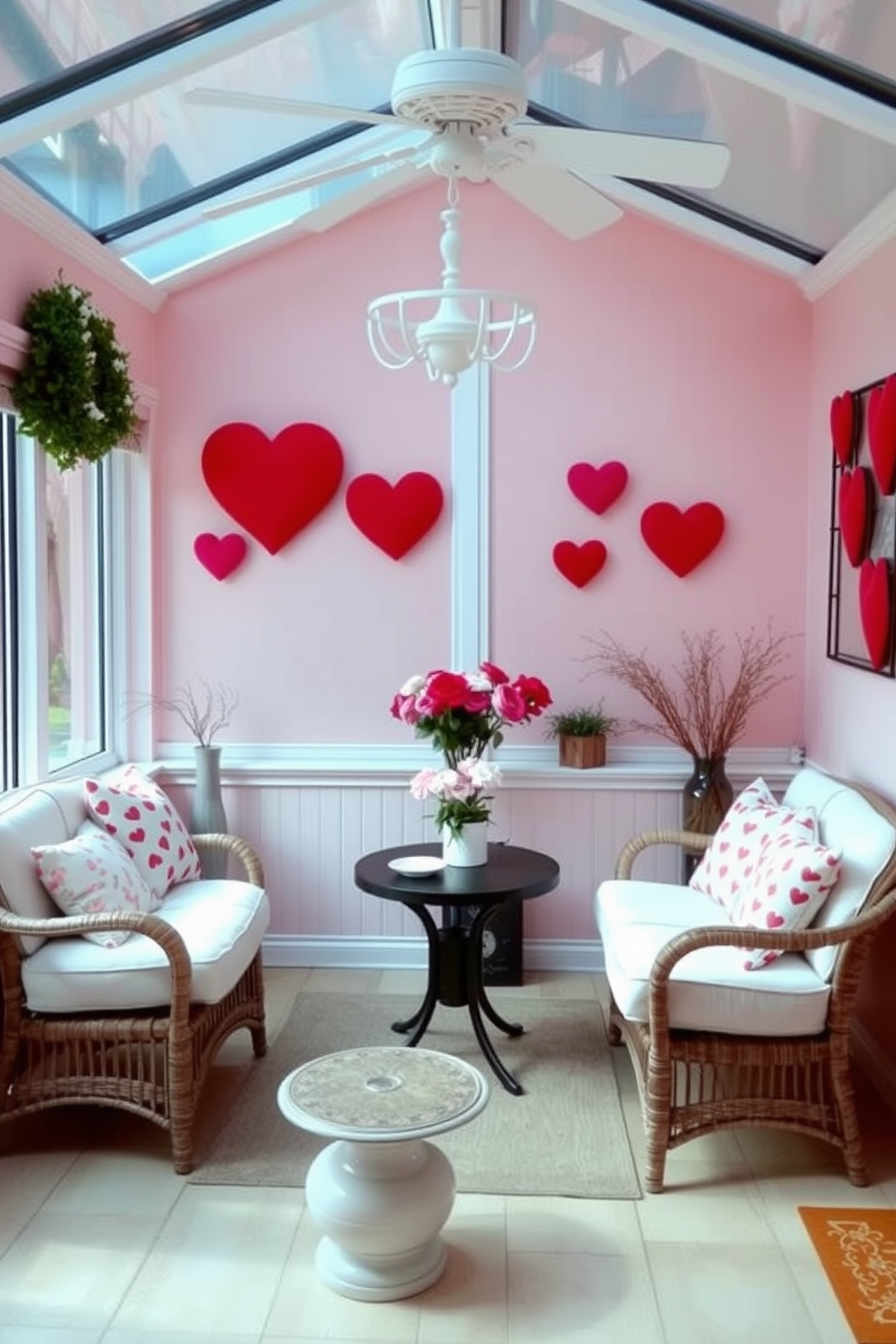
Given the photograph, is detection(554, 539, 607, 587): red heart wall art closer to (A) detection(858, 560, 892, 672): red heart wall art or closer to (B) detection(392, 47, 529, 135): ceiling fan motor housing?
(A) detection(858, 560, 892, 672): red heart wall art

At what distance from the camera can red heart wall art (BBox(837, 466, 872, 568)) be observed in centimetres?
388

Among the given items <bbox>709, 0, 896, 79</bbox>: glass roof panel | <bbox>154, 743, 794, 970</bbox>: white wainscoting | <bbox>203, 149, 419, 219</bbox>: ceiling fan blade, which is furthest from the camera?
<bbox>154, 743, 794, 970</bbox>: white wainscoting

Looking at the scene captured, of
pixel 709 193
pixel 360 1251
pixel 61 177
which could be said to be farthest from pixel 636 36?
pixel 360 1251

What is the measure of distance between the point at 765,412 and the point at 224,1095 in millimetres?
3020

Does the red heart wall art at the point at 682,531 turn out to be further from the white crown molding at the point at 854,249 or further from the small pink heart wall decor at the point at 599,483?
the white crown molding at the point at 854,249

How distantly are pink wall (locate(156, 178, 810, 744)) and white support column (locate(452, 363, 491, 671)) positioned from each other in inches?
1.7

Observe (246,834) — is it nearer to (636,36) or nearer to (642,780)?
(642,780)

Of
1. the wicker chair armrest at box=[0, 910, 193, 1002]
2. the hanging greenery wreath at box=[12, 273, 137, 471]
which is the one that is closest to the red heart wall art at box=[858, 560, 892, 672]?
the wicker chair armrest at box=[0, 910, 193, 1002]

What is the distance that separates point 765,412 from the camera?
4750 mm

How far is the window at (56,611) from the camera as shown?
3910 millimetres

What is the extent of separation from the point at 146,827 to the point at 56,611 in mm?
900

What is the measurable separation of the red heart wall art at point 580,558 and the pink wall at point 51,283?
5.50ft

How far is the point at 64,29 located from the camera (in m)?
3.00

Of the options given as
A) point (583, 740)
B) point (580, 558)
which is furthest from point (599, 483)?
point (583, 740)
